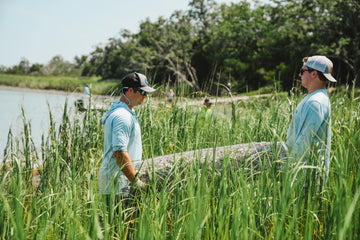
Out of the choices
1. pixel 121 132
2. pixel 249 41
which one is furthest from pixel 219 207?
pixel 249 41

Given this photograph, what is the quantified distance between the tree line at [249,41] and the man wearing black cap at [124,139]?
36.0 feet

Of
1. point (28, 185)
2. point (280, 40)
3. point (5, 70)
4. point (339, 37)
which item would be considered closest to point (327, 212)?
point (28, 185)

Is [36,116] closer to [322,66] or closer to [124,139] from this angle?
[124,139]

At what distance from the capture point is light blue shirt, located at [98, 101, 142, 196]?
235cm

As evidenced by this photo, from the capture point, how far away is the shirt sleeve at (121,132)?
2348 millimetres

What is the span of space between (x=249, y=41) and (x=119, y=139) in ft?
103

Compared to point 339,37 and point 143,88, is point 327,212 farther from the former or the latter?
point 339,37

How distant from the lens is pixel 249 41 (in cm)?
3203

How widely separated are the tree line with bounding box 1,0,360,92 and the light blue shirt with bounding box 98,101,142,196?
36.3 feet

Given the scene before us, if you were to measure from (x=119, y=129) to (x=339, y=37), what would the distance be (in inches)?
1030

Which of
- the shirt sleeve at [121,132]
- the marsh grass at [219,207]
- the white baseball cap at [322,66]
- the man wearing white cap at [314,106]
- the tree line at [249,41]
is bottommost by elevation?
the marsh grass at [219,207]

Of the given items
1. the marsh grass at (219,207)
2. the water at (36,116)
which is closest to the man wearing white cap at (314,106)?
the marsh grass at (219,207)

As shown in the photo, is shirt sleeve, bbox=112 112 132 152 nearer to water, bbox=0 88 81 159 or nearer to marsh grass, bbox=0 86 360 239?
marsh grass, bbox=0 86 360 239

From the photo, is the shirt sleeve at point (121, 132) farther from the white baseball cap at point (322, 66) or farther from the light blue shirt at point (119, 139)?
the white baseball cap at point (322, 66)
